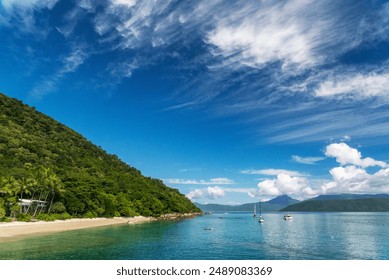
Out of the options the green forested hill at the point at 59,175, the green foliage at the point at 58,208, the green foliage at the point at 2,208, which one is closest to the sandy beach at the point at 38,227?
the green foliage at the point at 2,208

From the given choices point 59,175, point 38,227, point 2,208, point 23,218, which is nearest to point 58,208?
point 23,218

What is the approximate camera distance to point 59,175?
4018 inches

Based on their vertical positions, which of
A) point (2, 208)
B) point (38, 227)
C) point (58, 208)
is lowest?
point (38, 227)

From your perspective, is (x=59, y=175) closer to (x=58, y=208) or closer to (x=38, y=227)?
(x=58, y=208)

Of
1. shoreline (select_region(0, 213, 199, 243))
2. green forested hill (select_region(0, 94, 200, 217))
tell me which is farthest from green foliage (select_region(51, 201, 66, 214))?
shoreline (select_region(0, 213, 199, 243))

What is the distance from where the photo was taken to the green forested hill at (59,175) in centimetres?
8425

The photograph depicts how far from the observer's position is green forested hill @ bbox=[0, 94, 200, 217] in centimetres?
8425

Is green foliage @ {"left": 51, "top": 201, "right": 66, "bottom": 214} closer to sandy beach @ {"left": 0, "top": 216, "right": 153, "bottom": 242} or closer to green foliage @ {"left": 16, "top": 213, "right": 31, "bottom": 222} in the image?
sandy beach @ {"left": 0, "top": 216, "right": 153, "bottom": 242}

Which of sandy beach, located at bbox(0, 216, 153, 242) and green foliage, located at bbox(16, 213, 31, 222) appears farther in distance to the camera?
green foliage, located at bbox(16, 213, 31, 222)

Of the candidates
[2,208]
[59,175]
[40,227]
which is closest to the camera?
[40,227]

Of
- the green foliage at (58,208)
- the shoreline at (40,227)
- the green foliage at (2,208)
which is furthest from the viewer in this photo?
the green foliage at (58,208)

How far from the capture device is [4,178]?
78125 millimetres

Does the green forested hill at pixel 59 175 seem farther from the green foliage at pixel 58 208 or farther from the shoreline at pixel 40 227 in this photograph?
the shoreline at pixel 40 227
